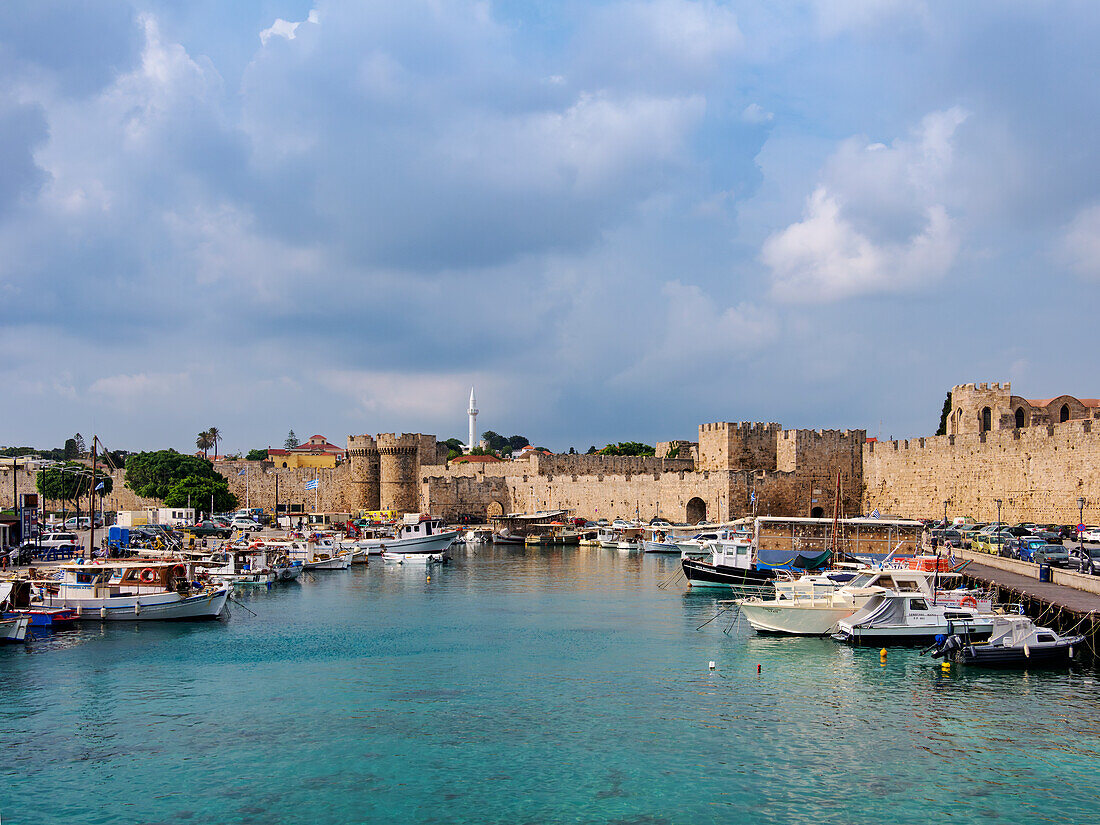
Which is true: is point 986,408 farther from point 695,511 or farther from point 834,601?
point 834,601

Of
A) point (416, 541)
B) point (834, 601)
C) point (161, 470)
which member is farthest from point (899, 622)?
point (161, 470)

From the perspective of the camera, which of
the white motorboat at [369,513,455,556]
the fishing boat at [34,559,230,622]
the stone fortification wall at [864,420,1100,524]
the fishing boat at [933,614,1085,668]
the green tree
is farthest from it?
the green tree

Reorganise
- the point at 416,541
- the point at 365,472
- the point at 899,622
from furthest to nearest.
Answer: the point at 365,472 → the point at 416,541 → the point at 899,622

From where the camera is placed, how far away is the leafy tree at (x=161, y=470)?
64375 millimetres

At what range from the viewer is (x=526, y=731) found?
501 inches

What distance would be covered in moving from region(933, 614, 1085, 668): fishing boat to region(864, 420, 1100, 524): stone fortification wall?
56.0 ft

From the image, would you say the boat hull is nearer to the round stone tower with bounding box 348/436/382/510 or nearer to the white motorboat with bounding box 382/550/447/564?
the white motorboat with bounding box 382/550/447/564

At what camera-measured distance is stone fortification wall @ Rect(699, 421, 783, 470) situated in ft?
156

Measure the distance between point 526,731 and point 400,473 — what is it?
163ft


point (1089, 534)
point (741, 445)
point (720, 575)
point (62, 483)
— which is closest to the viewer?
point (1089, 534)

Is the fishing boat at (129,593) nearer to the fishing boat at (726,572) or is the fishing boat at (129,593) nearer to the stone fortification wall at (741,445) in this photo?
the fishing boat at (726,572)

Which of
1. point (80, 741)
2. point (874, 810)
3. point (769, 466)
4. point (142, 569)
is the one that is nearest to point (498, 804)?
point (874, 810)

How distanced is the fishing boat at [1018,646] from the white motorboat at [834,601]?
219 centimetres

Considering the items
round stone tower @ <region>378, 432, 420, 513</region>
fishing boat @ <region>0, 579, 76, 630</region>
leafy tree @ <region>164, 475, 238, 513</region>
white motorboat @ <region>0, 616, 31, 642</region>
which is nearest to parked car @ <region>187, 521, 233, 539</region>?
leafy tree @ <region>164, 475, 238, 513</region>
